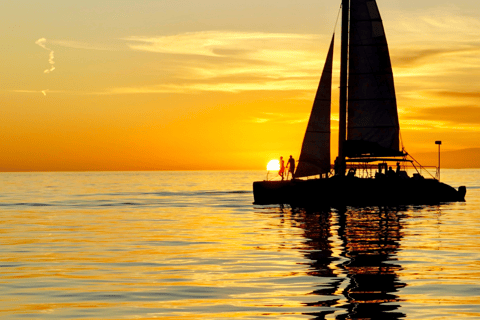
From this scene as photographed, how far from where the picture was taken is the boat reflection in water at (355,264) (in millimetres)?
14398

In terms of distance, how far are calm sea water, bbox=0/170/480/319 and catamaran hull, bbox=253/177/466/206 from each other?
1074cm

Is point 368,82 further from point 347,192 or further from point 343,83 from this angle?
point 347,192

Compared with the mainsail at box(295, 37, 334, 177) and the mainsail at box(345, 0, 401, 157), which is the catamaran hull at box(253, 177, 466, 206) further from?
the mainsail at box(345, 0, 401, 157)

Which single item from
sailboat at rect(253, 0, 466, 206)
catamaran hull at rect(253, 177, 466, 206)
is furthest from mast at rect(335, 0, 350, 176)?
catamaran hull at rect(253, 177, 466, 206)

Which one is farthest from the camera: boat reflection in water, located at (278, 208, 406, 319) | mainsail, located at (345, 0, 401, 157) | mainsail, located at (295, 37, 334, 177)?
mainsail, located at (345, 0, 401, 157)

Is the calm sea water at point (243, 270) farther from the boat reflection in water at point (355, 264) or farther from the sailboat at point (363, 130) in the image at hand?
the sailboat at point (363, 130)

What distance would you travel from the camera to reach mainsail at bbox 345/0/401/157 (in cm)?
5400

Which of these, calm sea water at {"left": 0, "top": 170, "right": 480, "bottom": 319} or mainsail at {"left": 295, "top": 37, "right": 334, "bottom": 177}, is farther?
mainsail at {"left": 295, "top": 37, "right": 334, "bottom": 177}

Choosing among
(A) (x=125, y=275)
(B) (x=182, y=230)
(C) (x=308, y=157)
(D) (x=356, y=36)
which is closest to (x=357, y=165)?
(C) (x=308, y=157)

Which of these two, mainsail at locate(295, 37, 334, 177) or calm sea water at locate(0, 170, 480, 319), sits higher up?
mainsail at locate(295, 37, 334, 177)

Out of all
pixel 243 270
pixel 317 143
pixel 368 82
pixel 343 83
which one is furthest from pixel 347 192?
pixel 243 270

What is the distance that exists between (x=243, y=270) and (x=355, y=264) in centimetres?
355

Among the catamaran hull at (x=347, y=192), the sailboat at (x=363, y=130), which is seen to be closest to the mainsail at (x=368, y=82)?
the sailboat at (x=363, y=130)

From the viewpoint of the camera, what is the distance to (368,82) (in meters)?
54.3
